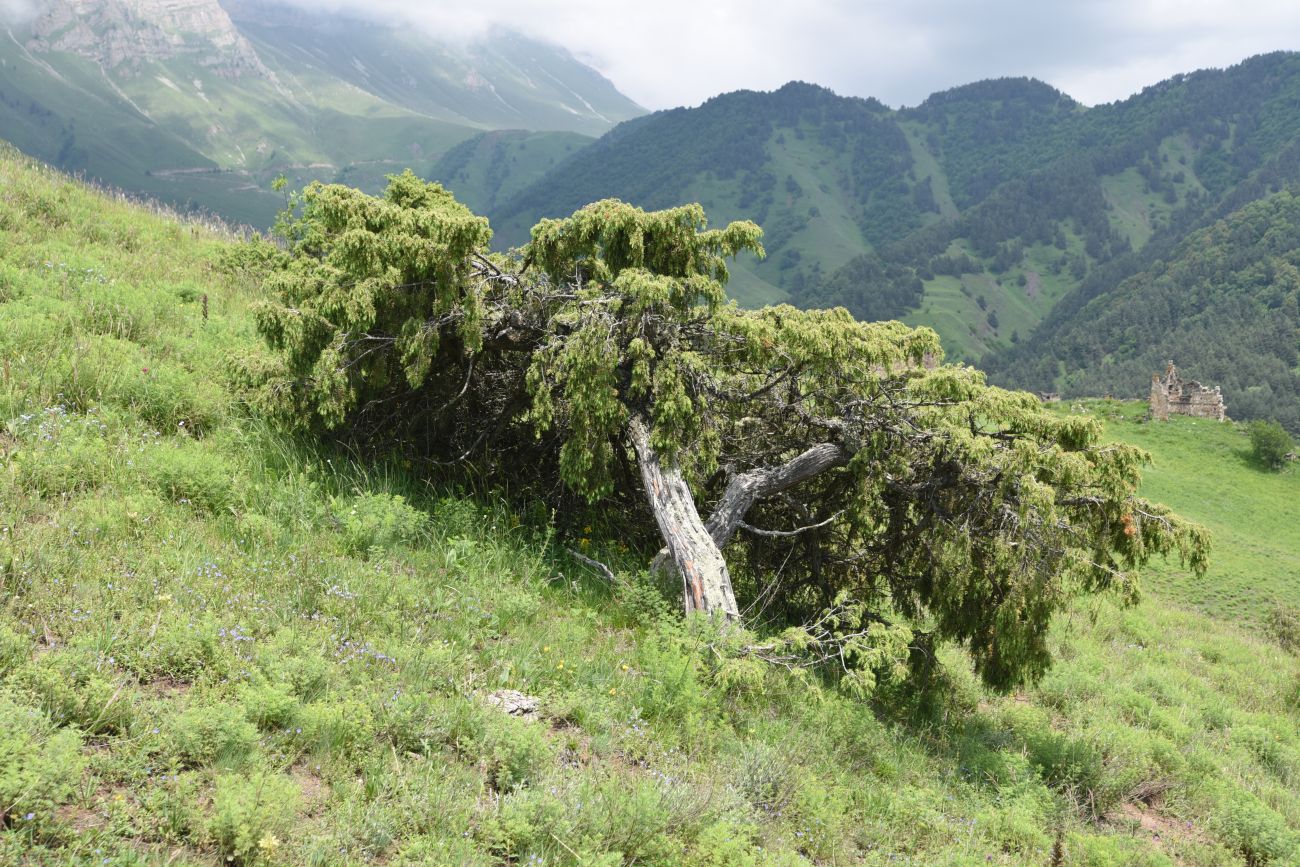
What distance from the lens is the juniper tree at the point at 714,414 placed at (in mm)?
6469

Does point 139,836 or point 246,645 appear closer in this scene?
point 139,836

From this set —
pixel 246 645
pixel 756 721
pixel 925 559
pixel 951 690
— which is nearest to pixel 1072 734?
pixel 951 690

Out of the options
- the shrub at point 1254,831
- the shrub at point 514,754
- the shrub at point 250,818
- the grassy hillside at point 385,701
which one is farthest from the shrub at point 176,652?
the shrub at point 1254,831

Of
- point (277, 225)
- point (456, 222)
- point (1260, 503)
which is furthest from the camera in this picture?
point (1260, 503)

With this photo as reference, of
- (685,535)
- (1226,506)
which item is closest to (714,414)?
(685,535)

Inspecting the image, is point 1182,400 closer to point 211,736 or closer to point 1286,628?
point 1286,628

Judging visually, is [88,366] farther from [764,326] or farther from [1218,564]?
[1218,564]

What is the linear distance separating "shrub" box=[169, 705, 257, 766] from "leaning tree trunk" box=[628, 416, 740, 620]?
3426 millimetres

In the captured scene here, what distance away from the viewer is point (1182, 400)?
66.2 metres

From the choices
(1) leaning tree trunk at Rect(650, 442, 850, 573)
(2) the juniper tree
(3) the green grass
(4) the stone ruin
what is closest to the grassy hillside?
(2) the juniper tree

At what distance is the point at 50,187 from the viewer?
38.9ft

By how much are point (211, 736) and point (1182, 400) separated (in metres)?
80.7

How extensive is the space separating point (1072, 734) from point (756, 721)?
5325 millimetres

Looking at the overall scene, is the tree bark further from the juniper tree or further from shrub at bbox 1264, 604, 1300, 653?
shrub at bbox 1264, 604, 1300, 653
